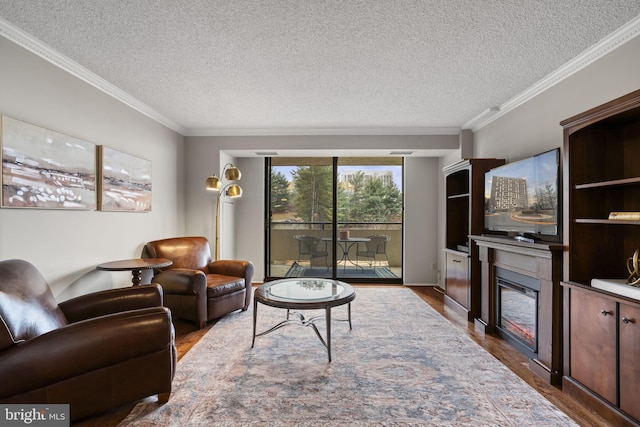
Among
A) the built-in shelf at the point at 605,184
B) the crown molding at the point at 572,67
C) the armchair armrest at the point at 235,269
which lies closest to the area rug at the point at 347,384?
the armchair armrest at the point at 235,269

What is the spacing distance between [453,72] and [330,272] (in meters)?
3.80

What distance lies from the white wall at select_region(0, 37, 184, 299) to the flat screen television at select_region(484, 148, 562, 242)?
4.01 meters

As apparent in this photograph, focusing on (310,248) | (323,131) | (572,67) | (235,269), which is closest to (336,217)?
(310,248)

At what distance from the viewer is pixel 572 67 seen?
262 cm

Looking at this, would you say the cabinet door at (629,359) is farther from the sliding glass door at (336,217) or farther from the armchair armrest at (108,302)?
the sliding glass door at (336,217)

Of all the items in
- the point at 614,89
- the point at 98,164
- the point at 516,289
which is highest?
the point at 614,89

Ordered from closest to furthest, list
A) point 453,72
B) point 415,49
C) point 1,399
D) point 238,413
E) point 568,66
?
point 1,399, point 238,413, point 415,49, point 568,66, point 453,72

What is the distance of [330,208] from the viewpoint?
561 centimetres

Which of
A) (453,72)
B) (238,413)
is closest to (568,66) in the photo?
(453,72)

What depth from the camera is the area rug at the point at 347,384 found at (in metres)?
1.83

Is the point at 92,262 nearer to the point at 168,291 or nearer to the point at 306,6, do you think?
the point at 168,291

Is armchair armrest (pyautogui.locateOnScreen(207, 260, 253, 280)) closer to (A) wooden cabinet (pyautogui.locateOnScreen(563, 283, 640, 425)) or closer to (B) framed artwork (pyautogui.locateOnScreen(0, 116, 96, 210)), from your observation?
(B) framed artwork (pyautogui.locateOnScreen(0, 116, 96, 210))

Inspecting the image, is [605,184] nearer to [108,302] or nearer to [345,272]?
[108,302]

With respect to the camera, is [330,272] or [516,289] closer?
[516,289]
